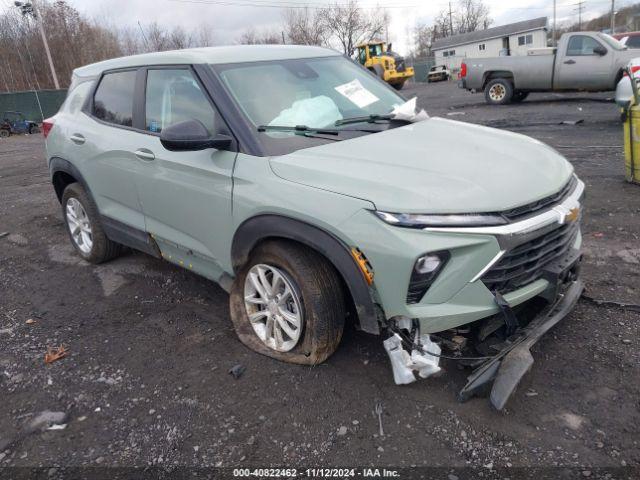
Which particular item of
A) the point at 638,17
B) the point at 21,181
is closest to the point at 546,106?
the point at 21,181

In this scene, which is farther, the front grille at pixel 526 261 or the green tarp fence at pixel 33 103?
the green tarp fence at pixel 33 103

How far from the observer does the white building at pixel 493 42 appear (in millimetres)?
51156

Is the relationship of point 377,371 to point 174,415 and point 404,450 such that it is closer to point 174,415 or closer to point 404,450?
point 404,450

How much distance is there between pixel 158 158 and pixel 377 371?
6.76 feet

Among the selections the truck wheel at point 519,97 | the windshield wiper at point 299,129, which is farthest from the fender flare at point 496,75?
the windshield wiper at point 299,129

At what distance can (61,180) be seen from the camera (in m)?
5.18

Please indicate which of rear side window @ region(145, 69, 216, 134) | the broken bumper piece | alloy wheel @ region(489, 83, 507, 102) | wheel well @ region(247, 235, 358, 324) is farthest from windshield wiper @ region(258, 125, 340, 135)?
alloy wheel @ region(489, 83, 507, 102)

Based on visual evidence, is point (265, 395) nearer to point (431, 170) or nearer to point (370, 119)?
point (431, 170)

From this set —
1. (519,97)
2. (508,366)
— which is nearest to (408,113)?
(508,366)

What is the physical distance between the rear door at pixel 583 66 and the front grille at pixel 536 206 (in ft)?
40.7

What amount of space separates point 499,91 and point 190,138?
1443 centimetres

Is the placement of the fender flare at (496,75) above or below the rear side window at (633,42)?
below

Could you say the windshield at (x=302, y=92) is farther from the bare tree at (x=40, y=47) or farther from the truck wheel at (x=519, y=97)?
the bare tree at (x=40, y=47)

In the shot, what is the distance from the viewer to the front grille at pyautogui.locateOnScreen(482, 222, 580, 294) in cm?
250
